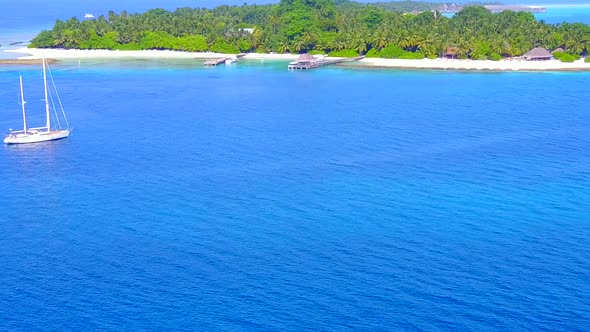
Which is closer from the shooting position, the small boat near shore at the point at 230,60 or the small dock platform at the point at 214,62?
the small dock platform at the point at 214,62

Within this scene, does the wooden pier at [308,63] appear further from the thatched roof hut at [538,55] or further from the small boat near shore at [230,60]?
the thatched roof hut at [538,55]

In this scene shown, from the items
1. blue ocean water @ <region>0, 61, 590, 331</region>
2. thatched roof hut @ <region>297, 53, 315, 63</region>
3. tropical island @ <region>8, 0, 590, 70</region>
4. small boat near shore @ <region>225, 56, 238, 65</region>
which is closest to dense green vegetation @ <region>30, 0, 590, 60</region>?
tropical island @ <region>8, 0, 590, 70</region>

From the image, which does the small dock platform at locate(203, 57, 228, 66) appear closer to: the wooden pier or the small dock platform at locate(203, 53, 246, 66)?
the small dock platform at locate(203, 53, 246, 66)

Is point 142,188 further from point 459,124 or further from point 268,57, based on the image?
point 268,57

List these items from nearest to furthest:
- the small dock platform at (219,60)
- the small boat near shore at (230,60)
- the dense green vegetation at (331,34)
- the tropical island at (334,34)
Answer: the tropical island at (334,34) < the dense green vegetation at (331,34) < the small dock platform at (219,60) < the small boat near shore at (230,60)

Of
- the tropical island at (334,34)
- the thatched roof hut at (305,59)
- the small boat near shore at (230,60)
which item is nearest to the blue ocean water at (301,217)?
the thatched roof hut at (305,59)

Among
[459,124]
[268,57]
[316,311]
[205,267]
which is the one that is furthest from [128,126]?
[268,57]
